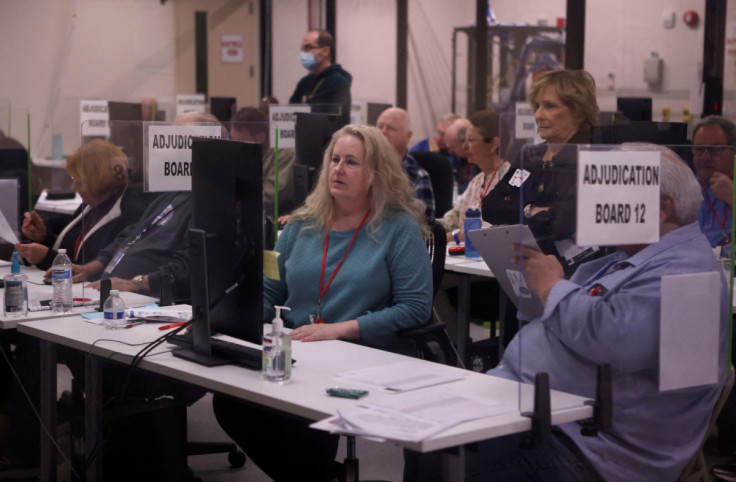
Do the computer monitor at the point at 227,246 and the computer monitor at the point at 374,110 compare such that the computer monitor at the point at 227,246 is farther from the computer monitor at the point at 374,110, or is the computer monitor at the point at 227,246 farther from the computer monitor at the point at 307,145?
the computer monitor at the point at 374,110

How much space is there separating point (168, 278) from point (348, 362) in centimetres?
95

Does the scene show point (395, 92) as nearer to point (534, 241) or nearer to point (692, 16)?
point (692, 16)

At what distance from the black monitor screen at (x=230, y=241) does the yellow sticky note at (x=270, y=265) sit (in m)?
0.02

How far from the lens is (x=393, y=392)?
2158 millimetres

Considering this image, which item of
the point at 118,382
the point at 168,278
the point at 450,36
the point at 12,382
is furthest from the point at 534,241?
the point at 450,36

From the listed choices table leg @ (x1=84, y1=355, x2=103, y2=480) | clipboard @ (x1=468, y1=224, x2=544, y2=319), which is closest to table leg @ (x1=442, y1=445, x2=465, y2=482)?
clipboard @ (x1=468, y1=224, x2=544, y2=319)

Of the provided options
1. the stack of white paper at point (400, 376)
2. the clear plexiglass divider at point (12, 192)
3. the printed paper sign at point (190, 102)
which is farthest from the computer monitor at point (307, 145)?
the printed paper sign at point (190, 102)

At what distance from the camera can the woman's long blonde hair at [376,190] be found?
303 cm

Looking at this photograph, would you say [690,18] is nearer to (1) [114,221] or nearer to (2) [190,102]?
(2) [190,102]

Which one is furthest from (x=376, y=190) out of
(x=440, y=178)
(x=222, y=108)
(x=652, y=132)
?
(x=222, y=108)

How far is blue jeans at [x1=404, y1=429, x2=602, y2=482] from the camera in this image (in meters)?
2.11

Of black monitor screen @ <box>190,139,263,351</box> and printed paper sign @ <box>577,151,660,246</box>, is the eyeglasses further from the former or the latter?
black monitor screen @ <box>190,139,263,351</box>

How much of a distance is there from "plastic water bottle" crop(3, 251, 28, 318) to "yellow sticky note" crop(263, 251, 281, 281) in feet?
3.42

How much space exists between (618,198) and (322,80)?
224 inches
